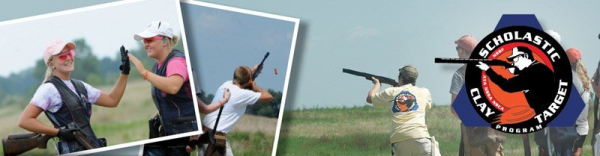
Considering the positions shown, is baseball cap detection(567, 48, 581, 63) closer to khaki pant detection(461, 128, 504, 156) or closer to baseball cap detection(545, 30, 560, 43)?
baseball cap detection(545, 30, 560, 43)

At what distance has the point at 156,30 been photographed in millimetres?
9203

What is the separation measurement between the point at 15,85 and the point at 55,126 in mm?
407

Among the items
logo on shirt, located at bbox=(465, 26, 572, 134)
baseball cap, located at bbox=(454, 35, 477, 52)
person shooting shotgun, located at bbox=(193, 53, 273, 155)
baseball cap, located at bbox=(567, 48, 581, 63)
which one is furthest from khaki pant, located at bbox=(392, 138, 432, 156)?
baseball cap, located at bbox=(567, 48, 581, 63)

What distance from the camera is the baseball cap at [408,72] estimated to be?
33.4ft

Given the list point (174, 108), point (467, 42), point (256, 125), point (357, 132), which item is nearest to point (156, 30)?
point (174, 108)

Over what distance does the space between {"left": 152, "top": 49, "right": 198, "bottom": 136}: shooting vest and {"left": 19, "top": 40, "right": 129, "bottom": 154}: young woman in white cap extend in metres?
0.31

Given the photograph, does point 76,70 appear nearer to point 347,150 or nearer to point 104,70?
point 104,70

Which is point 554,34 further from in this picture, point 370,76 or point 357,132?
point 357,132

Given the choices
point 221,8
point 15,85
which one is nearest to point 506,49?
point 221,8

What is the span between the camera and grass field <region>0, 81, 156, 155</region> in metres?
9.19

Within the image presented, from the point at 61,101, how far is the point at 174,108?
818mm

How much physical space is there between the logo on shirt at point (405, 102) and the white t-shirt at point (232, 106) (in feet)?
4.21

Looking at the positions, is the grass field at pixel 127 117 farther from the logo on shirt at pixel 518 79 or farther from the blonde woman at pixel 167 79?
the logo on shirt at pixel 518 79

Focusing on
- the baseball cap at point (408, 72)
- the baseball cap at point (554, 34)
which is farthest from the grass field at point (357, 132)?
the baseball cap at point (554, 34)
